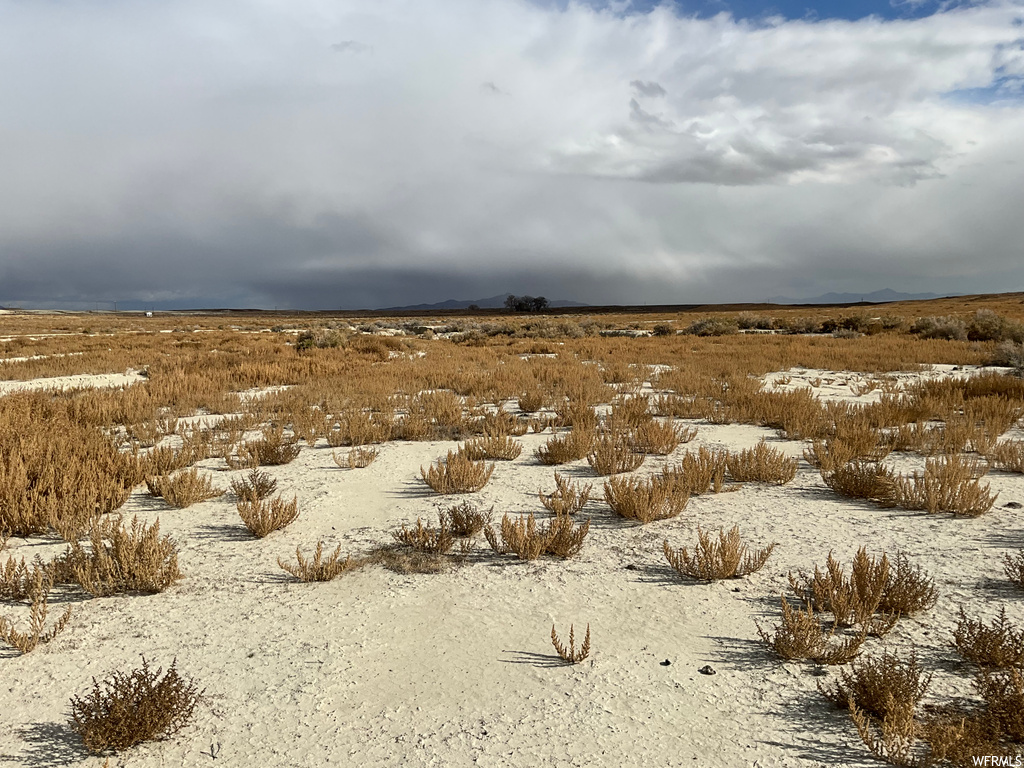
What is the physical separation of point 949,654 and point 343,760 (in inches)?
127

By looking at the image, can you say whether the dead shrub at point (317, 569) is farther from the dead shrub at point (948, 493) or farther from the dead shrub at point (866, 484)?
the dead shrub at point (948, 493)

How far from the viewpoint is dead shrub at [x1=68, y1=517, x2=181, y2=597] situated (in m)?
4.11

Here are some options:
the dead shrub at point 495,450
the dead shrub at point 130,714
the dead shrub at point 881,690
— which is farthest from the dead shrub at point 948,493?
the dead shrub at point 130,714

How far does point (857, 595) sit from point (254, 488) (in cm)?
536

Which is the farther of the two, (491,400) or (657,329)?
(657,329)

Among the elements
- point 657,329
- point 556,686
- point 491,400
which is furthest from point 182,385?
point 657,329

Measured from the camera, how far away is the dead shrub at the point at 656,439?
806 cm

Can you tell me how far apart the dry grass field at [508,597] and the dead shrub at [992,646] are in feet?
0.05

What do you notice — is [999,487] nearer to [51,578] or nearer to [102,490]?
[51,578]

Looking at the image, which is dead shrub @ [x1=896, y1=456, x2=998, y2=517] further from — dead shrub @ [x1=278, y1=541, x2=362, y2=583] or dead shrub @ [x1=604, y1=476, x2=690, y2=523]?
dead shrub @ [x1=278, y1=541, x2=362, y2=583]

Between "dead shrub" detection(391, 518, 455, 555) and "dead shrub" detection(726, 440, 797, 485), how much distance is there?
3.57 m

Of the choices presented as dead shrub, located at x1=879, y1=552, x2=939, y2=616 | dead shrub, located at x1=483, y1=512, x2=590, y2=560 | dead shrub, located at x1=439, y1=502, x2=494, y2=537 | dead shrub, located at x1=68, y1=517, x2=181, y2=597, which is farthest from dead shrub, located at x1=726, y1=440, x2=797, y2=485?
dead shrub, located at x1=68, y1=517, x2=181, y2=597

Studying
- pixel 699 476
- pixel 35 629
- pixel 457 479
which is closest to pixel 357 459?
pixel 457 479

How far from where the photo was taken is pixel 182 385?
42.4 ft
